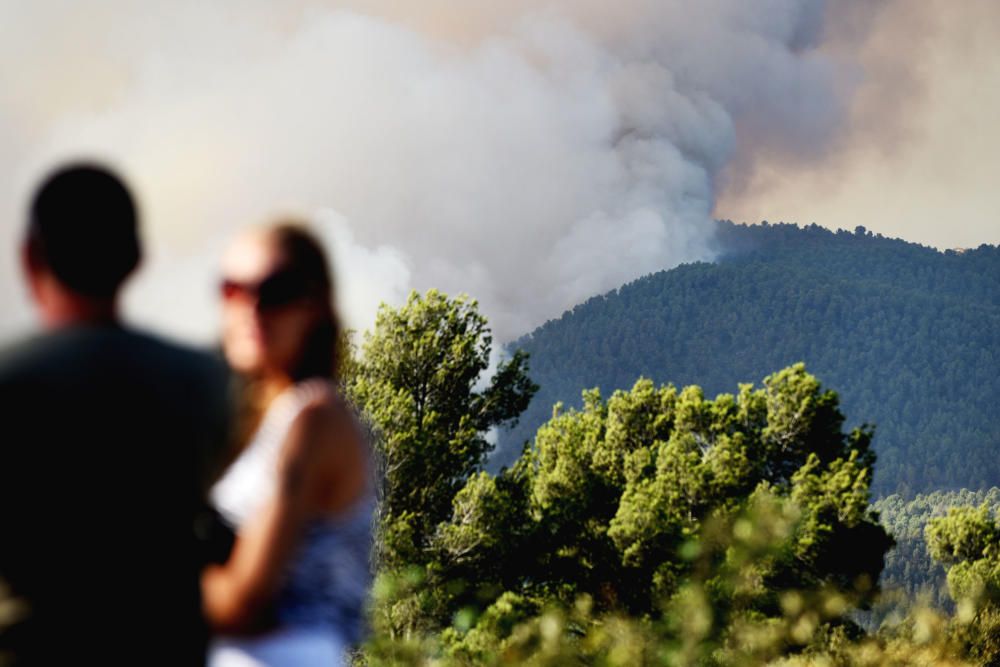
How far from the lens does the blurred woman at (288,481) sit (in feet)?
5.84

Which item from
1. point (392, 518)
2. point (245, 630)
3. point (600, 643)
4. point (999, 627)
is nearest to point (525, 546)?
point (392, 518)

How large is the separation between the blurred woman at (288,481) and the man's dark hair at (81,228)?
9.8 inches

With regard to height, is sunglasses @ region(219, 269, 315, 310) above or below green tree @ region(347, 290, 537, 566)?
below

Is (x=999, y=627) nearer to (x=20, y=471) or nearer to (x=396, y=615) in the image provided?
(x=396, y=615)

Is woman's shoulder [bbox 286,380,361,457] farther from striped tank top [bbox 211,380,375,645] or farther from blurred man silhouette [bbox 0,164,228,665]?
blurred man silhouette [bbox 0,164,228,665]

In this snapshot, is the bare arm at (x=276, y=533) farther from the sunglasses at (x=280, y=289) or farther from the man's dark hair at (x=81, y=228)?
the man's dark hair at (x=81, y=228)

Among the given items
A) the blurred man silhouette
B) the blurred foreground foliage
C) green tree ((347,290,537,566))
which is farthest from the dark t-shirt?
green tree ((347,290,537,566))

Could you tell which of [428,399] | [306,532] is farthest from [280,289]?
[428,399]

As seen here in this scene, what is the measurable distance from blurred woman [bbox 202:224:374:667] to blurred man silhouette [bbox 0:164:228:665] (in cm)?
8

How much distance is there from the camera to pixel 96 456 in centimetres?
169

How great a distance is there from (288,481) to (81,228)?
0.51m

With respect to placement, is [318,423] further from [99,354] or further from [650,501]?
[650,501]

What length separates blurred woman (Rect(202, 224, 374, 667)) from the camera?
1.78 meters

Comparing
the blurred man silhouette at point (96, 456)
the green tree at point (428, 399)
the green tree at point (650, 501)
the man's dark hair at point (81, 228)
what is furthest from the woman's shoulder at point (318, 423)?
the green tree at point (428, 399)
